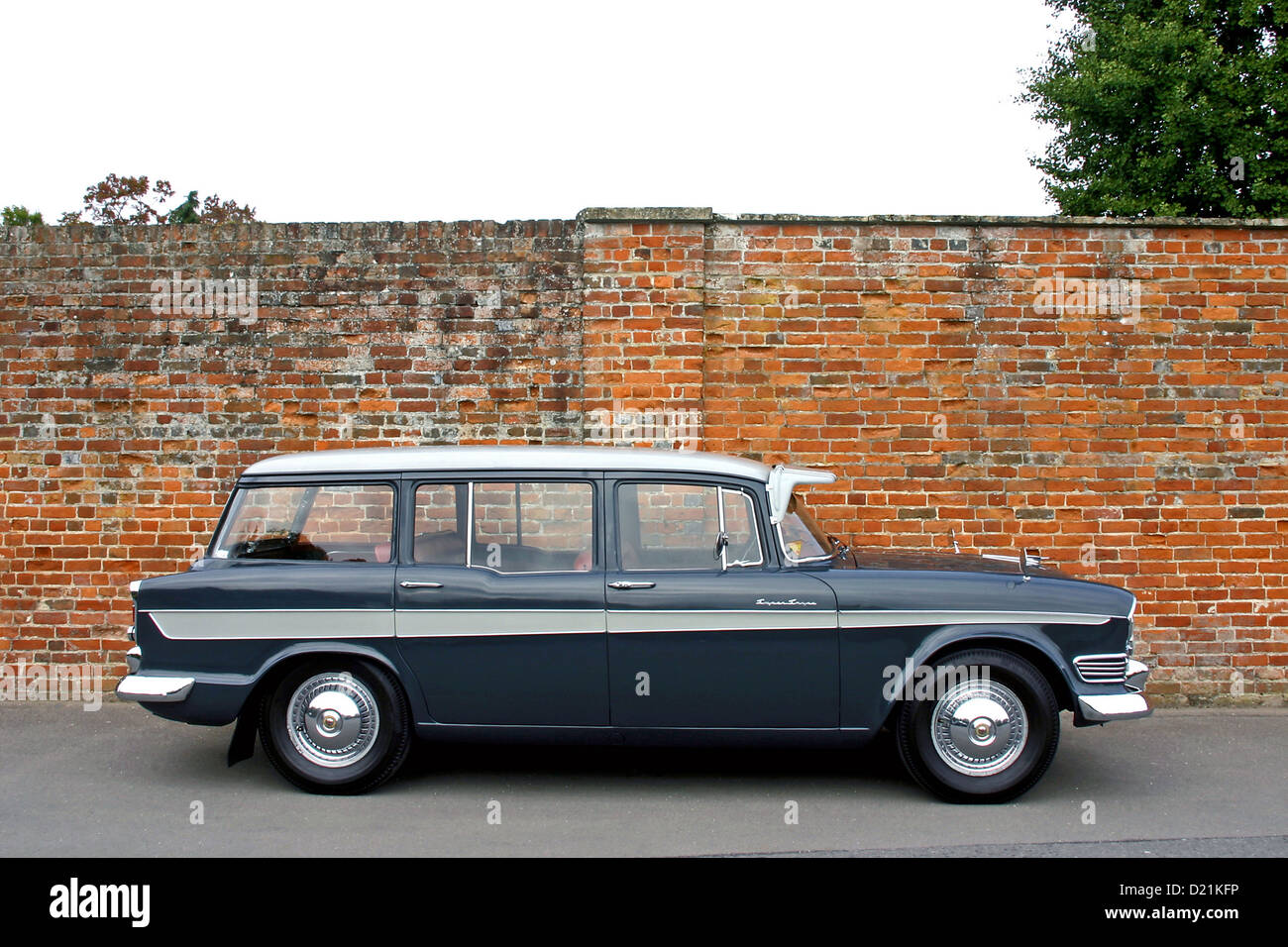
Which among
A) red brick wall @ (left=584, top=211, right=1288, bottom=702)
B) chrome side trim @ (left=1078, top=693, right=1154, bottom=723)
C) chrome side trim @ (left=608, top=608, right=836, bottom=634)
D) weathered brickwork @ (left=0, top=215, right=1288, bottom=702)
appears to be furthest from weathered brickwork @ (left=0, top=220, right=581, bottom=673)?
chrome side trim @ (left=1078, top=693, right=1154, bottom=723)

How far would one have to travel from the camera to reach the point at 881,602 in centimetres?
518

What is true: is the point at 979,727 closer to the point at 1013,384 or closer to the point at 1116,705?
the point at 1116,705

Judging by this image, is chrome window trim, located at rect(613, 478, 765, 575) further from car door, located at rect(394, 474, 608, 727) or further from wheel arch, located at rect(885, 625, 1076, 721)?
wheel arch, located at rect(885, 625, 1076, 721)

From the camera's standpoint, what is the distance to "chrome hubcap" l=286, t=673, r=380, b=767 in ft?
17.4

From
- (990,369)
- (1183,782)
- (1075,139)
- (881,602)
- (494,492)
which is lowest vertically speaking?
(1183,782)

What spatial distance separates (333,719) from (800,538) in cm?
249

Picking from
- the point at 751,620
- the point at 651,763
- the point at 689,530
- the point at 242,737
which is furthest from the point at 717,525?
the point at 242,737

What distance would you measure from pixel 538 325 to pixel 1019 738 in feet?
13.7

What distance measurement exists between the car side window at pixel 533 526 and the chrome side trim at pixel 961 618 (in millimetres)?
1334

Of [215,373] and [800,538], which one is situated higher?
[215,373]

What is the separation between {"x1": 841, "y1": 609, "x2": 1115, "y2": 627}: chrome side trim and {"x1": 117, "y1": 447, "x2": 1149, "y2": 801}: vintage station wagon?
0.01 meters

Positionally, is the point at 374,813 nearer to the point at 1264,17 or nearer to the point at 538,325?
the point at 538,325

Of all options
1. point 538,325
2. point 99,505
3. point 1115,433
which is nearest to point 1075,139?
point 1115,433

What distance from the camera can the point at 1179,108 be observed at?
Result: 14.9 metres
